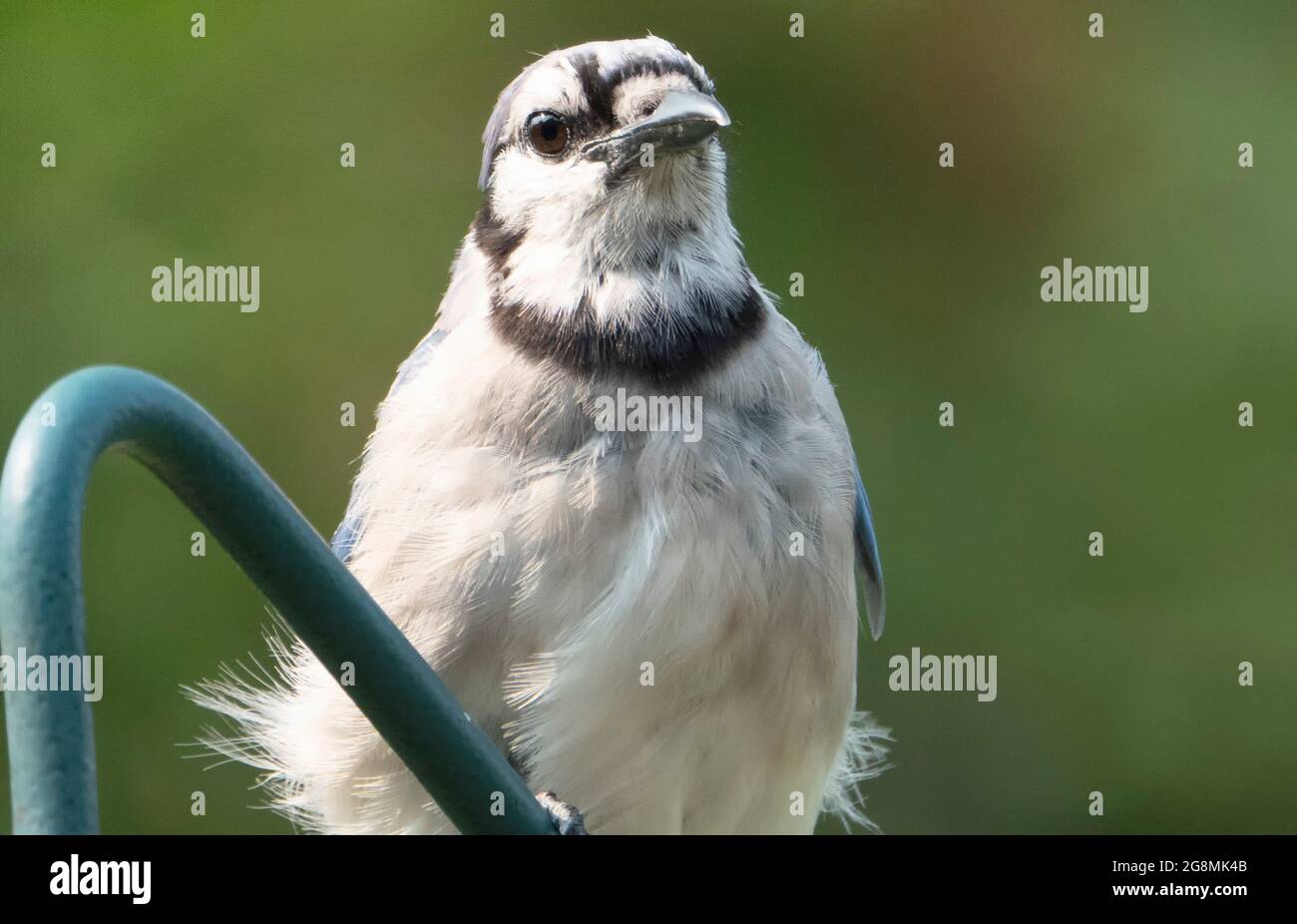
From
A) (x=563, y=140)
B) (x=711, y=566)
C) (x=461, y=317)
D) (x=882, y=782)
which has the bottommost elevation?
(x=882, y=782)

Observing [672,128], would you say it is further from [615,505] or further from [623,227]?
[615,505]

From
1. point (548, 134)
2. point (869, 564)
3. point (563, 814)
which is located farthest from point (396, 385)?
point (869, 564)

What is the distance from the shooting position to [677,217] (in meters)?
3.00

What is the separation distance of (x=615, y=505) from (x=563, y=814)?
49 centimetres

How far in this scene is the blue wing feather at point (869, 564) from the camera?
365 centimetres

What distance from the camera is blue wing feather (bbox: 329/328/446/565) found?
320cm

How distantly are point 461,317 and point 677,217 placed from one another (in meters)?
0.44

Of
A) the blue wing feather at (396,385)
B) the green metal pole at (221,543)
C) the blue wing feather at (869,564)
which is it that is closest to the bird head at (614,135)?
the blue wing feather at (396,385)

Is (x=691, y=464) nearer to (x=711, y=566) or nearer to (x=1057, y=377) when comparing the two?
(x=711, y=566)

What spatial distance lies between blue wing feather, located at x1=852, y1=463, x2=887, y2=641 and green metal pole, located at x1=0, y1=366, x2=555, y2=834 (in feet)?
5.59

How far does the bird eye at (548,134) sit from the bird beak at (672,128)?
0.12 meters

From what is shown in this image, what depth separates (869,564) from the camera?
3838 mm

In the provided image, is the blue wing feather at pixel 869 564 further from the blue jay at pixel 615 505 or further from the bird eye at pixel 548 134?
the bird eye at pixel 548 134
